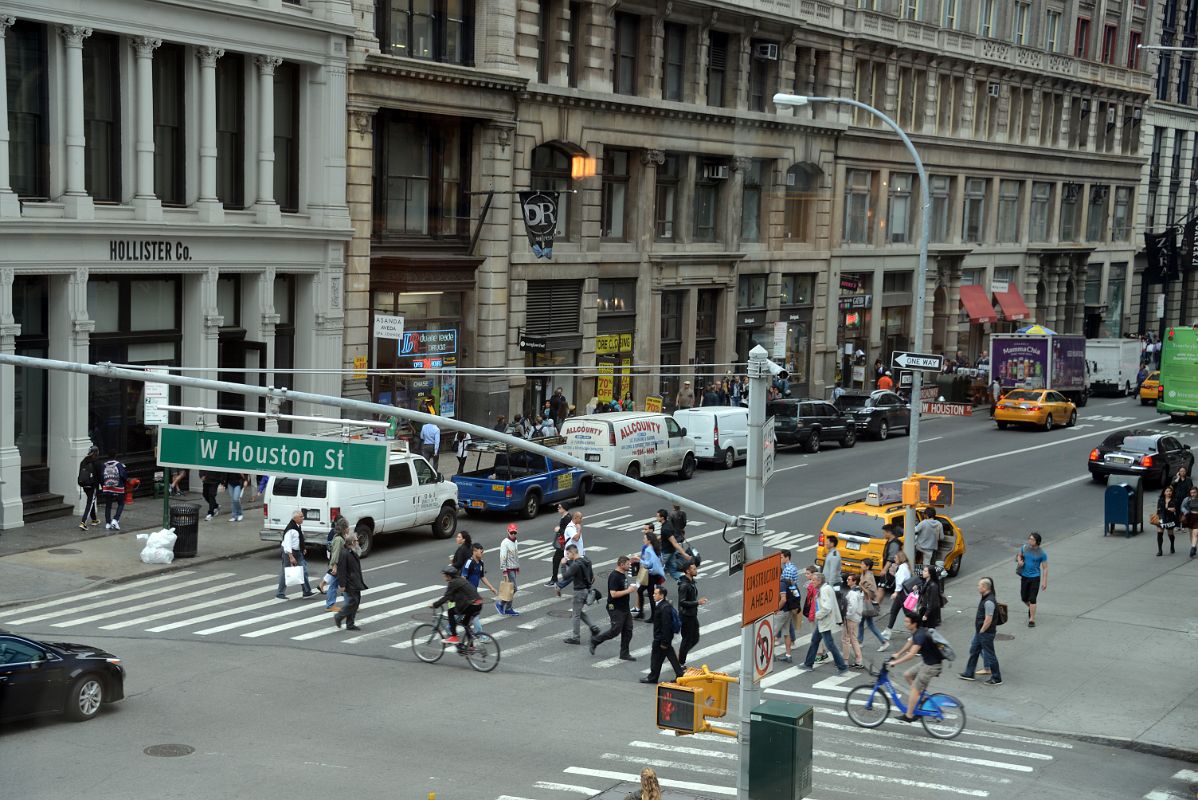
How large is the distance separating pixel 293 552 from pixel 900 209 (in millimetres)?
47011

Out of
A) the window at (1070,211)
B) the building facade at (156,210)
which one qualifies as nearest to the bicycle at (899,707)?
the building facade at (156,210)

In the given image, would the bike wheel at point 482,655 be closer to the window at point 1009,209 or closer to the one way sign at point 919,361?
the one way sign at point 919,361

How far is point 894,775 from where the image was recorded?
724 inches

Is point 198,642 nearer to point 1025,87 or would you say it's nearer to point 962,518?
point 962,518

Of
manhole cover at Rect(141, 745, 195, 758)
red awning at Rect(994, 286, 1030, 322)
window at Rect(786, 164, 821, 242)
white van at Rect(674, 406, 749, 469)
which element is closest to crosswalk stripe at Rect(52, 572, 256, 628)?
manhole cover at Rect(141, 745, 195, 758)

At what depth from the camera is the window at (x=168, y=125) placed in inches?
1399

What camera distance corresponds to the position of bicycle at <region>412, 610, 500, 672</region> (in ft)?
75.6

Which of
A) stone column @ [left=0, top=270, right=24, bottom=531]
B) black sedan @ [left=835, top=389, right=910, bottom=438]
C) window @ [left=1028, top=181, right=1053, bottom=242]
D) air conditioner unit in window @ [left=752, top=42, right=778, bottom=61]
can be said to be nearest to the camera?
stone column @ [left=0, top=270, right=24, bottom=531]

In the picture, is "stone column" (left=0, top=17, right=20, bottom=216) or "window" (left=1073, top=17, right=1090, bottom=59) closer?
"stone column" (left=0, top=17, right=20, bottom=216)

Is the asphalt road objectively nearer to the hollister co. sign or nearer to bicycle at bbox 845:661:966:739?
bicycle at bbox 845:661:966:739

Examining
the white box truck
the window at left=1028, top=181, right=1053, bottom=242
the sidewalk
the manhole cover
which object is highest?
the window at left=1028, top=181, right=1053, bottom=242

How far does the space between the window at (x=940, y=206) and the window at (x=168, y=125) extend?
42107 mm

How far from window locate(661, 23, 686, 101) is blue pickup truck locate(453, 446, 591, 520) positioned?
21.1 meters

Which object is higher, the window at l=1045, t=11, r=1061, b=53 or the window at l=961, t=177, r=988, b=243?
the window at l=1045, t=11, r=1061, b=53
